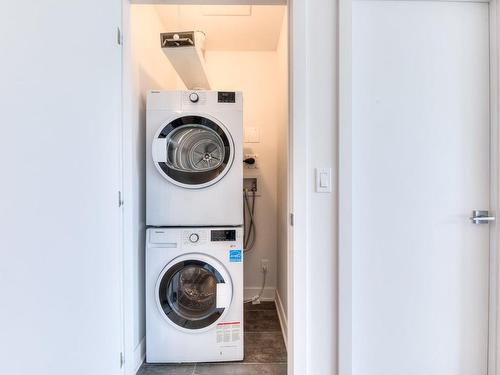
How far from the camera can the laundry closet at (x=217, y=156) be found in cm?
173

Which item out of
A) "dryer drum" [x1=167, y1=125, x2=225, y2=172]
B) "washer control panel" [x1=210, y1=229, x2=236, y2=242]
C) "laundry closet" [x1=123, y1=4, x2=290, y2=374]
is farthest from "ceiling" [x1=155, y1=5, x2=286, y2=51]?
"washer control panel" [x1=210, y1=229, x2=236, y2=242]

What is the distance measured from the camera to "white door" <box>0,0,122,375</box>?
767 mm

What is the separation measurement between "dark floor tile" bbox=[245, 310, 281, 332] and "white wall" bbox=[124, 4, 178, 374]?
0.86 meters

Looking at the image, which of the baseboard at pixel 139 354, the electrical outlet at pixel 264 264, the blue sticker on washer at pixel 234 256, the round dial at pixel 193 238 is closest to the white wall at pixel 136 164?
the baseboard at pixel 139 354

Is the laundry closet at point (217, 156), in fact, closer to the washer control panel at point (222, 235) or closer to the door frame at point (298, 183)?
the washer control panel at point (222, 235)

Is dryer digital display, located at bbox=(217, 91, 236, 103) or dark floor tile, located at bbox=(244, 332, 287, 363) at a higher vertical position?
dryer digital display, located at bbox=(217, 91, 236, 103)

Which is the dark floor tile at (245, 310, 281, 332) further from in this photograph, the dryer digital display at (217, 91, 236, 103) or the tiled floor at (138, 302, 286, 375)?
the dryer digital display at (217, 91, 236, 103)

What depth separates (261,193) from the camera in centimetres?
281

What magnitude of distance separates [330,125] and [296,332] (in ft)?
3.38

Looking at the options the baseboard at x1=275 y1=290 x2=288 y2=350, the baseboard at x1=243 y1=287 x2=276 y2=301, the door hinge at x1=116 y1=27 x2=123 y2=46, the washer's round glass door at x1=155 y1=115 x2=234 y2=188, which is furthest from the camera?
the baseboard at x1=243 y1=287 x2=276 y2=301

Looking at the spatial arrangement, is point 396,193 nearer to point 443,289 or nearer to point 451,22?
point 443,289

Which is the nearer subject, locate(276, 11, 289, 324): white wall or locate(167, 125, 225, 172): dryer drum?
locate(167, 125, 225, 172): dryer drum

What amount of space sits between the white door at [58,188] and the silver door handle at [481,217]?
1837mm

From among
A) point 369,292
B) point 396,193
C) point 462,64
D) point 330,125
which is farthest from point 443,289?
point 462,64
